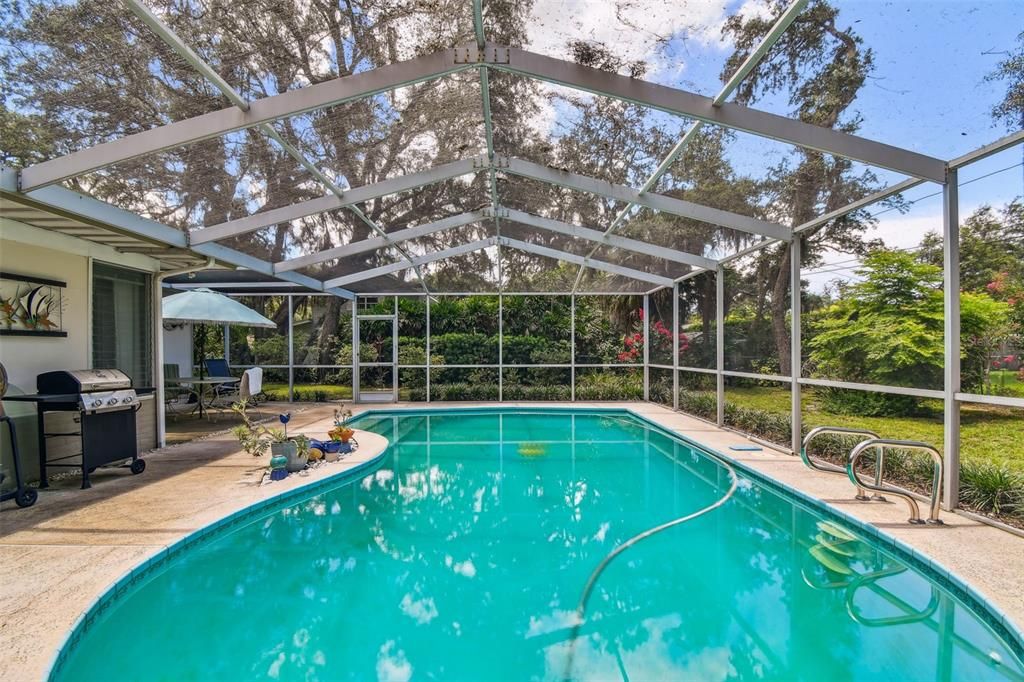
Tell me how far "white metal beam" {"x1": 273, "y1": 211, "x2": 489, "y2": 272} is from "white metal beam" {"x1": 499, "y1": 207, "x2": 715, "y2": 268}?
629 millimetres

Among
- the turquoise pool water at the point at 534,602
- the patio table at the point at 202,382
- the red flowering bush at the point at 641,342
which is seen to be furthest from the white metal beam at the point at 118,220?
the red flowering bush at the point at 641,342

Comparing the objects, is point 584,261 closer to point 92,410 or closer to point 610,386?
point 610,386

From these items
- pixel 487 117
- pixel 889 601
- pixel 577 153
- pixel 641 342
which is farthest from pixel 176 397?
pixel 889 601

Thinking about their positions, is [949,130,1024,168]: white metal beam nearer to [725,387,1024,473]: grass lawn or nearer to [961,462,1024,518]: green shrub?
[725,387,1024,473]: grass lawn

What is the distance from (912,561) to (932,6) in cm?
341

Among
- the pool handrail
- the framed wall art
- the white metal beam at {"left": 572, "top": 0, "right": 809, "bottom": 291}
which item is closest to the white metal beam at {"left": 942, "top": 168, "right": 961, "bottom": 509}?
the pool handrail

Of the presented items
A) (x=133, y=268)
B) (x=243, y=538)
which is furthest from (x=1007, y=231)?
(x=133, y=268)

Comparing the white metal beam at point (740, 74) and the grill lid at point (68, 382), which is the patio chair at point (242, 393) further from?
the white metal beam at point (740, 74)

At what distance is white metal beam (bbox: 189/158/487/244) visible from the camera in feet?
20.7

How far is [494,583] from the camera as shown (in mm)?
3619

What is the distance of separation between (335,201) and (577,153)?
300cm

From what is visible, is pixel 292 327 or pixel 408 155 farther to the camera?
pixel 292 327

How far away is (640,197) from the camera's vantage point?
21.6ft

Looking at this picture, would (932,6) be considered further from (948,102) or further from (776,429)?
(776,429)
